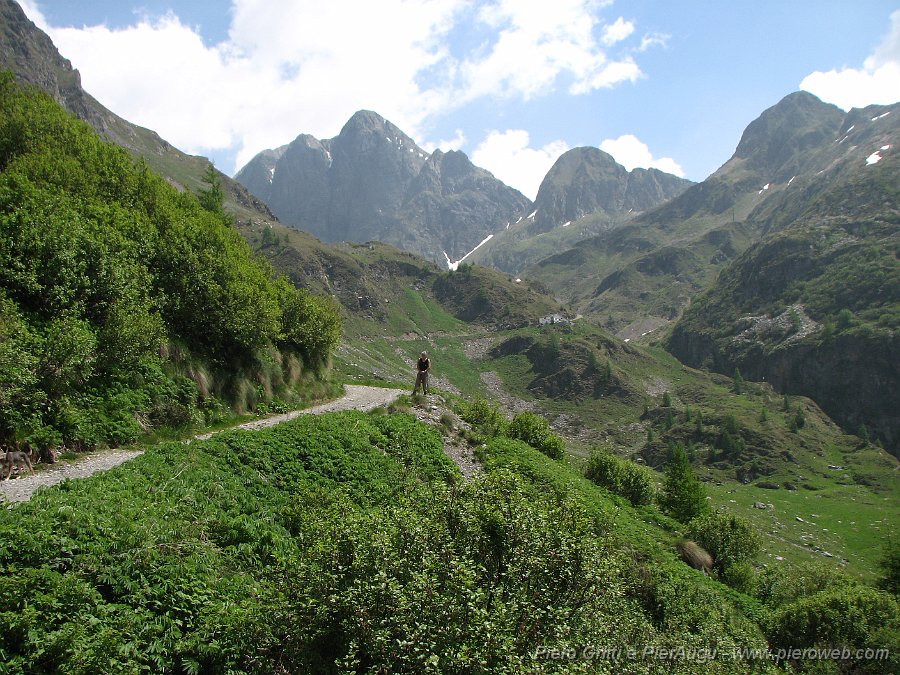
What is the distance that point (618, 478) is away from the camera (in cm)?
4447

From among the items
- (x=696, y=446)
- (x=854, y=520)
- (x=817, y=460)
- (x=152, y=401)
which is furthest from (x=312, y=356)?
(x=817, y=460)

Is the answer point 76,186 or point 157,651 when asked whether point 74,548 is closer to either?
point 157,651

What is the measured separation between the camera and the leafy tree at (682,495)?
5553 cm

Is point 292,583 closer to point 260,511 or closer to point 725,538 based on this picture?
point 260,511

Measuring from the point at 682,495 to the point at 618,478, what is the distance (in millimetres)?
19114

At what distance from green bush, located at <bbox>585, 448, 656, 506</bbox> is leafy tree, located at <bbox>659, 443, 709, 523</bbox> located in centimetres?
1241

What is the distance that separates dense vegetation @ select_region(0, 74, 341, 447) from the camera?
16312mm

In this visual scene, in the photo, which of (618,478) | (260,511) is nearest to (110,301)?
(260,511)

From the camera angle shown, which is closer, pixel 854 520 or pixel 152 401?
pixel 152 401

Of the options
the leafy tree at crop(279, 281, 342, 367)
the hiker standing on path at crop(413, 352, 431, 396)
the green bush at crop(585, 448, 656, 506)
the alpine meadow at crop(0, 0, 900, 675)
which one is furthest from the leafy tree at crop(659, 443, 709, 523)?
the leafy tree at crop(279, 281, 342, 367)

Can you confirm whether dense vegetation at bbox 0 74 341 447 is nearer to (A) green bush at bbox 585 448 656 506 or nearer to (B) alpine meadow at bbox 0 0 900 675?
(B) alpine meadow at bbox 0 0 900 675

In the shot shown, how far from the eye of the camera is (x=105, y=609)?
8.82 m

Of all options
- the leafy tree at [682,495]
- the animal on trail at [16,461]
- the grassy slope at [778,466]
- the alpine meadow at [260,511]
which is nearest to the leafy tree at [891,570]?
the alpine meadow at [260,511]

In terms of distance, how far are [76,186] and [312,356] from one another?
1722 cm
